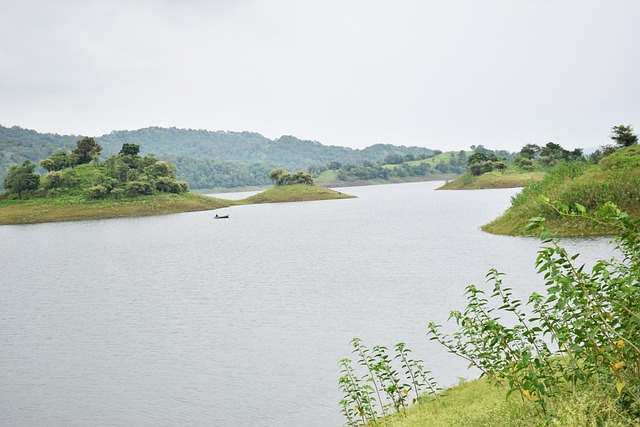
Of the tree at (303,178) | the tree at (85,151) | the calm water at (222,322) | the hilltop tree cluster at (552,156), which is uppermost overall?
the tree at (85,151)

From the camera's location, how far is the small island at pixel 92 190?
466ft

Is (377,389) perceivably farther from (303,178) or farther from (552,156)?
(552,156)

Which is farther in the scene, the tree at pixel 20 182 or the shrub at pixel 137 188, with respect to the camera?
the shrub at pixel 137 188

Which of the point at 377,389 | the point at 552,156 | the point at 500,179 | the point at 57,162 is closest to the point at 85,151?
the point at 57,162

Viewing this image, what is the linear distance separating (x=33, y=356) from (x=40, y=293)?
60.5ft

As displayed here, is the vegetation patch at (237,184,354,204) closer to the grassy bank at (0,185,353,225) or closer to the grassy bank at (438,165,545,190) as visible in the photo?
the grassy bank at (0,185,353,225)

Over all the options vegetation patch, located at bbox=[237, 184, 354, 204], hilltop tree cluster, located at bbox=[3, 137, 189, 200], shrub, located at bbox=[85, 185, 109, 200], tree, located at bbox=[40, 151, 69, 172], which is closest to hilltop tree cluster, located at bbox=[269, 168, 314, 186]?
vegetation patch, located at bbox=[237, 184, 354, 204]

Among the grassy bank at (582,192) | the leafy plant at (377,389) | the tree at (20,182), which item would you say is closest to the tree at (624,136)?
the grassy bank at (582,192)

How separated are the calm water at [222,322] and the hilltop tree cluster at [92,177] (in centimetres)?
9266

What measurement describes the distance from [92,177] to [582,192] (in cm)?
14124

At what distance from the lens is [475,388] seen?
15422 mm

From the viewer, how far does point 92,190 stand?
482ft

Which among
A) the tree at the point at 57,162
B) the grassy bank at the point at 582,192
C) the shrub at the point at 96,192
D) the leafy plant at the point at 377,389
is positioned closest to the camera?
the leafy plant at the point at 377,389

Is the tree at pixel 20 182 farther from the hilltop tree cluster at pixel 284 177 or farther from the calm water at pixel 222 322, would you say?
the calm water at pixel 222 322
